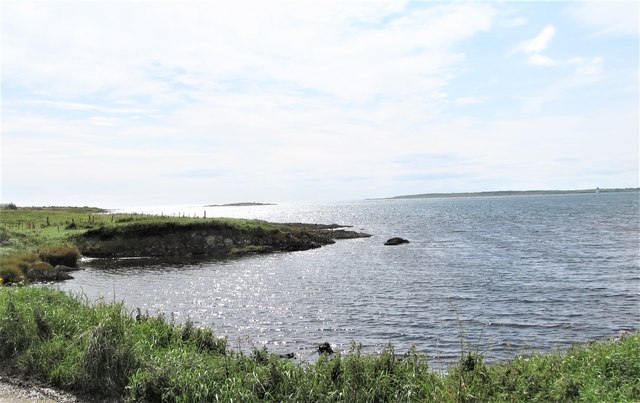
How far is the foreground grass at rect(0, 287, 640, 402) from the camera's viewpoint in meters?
9.23

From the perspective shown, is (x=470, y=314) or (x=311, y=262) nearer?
(x=470, y=314)

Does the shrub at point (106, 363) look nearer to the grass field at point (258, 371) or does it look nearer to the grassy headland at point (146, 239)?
the grass field at point (258, 371)

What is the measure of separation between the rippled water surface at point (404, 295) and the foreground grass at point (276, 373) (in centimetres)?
237

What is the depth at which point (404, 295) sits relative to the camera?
1260 inches

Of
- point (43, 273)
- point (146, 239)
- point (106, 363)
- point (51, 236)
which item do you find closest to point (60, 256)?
point (43, 273)

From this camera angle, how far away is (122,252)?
56.7 m

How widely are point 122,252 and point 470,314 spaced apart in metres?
46.3

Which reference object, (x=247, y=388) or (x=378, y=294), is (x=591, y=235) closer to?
(x=378, y=294)

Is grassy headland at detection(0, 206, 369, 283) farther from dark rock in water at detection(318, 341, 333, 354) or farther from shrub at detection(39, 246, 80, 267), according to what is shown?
dark rock in water at detection(318, 341, 333, 354)

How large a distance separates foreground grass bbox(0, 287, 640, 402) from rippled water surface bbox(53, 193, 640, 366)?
2.37 metres

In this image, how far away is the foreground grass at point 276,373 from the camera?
923 centimetres

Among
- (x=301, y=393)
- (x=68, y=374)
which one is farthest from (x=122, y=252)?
(x=301, y=393)

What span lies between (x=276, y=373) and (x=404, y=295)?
917 inches

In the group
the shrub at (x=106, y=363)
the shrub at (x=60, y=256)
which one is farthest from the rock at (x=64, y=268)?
the shrub at (x=106, y=363)
